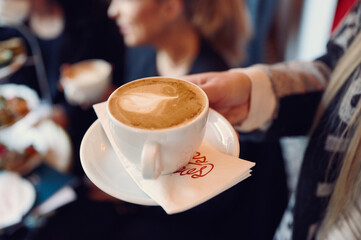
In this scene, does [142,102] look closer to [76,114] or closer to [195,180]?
[195,180]

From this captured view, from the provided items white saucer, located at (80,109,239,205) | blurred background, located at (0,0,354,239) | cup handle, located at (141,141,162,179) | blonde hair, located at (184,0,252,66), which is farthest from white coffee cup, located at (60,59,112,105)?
cup handle, located at (141,141,162,179)

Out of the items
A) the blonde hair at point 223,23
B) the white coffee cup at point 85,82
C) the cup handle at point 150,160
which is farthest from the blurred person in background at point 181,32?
the cup handle at point 150,160

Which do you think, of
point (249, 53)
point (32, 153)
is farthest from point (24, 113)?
point (249, 53)

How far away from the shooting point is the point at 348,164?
0.42 metres

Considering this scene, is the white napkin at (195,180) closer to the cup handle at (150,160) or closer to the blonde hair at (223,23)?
the cup handle at (150,160)

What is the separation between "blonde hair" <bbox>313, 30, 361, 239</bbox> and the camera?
41cm

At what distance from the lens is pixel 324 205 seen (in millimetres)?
490

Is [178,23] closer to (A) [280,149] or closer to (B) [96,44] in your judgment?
(B) [96,44]

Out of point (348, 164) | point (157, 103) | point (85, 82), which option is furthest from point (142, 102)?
point (85, 82)

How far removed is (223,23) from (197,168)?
76 centimetres

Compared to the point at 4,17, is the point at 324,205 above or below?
below

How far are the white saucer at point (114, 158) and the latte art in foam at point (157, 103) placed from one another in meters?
0.07

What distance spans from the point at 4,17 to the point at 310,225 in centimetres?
114

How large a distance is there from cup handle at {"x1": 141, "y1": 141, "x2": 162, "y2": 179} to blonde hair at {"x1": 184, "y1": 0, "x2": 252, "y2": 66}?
753mm
